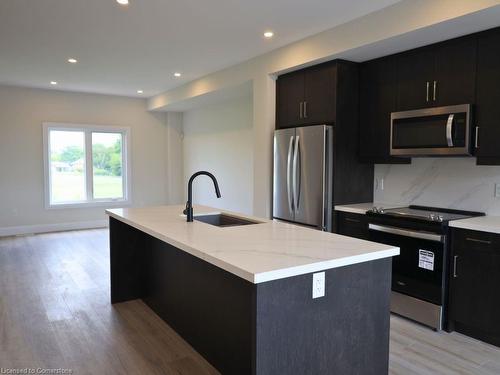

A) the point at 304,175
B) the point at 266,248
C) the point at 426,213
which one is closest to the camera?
the point at 266,248

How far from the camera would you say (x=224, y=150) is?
22.1 ft

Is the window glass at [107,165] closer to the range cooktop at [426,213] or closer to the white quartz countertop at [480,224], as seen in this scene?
the range cooktop at [426,213]

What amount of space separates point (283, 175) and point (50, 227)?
508 cm

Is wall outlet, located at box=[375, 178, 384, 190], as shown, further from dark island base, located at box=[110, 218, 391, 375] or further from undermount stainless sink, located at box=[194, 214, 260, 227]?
dark island base, located at box=[110, 218, 391, 375]

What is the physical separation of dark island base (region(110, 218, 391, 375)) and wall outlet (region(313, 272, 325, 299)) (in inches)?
1.1

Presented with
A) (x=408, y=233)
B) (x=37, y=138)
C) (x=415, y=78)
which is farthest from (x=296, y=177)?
(x=37, y=138)

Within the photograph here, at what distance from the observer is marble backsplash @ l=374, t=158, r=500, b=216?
10.8 feet

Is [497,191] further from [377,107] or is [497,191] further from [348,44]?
[348,44]

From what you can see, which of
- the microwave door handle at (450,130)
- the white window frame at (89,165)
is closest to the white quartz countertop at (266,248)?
the microwave door handle at (450,130)

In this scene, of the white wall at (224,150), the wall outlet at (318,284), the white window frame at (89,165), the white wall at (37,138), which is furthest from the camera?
the white window frame at (89,165)

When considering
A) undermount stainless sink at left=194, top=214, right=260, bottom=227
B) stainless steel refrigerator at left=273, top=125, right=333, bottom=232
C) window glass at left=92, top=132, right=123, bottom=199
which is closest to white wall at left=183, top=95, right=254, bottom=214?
window glass at left=92, top=132, right=123, bottom=199

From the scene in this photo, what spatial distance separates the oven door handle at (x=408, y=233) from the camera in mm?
3005

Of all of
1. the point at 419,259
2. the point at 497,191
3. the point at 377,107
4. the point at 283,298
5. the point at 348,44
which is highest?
the point at 348,44

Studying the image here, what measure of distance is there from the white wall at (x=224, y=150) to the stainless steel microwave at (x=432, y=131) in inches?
112
